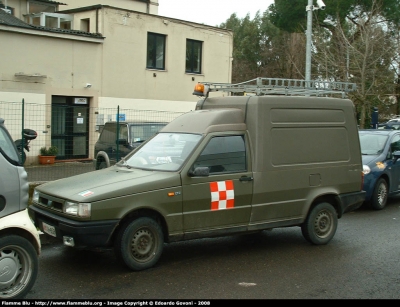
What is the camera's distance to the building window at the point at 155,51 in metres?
21.5

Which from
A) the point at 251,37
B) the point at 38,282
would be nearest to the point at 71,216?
the point at 38,282

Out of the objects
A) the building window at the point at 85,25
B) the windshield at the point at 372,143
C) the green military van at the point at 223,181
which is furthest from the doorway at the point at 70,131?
the green military van at the point at 223,181

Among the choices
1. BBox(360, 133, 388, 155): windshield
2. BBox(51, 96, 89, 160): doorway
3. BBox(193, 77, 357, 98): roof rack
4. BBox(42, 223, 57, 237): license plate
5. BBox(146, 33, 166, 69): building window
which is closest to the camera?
BBox(42, 223, 57, 237): license plate

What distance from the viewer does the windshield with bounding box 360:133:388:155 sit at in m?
11.6

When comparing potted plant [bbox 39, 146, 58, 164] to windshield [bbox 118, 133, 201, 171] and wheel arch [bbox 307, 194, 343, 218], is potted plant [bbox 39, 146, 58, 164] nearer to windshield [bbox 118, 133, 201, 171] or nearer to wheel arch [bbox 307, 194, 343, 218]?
windshield [bbox 118, 133, 201, 171]

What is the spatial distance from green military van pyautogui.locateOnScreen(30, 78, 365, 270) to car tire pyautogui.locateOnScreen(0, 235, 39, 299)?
2.82 ft

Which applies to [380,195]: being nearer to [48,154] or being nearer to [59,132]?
[59,132]

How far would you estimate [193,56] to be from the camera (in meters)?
23.2

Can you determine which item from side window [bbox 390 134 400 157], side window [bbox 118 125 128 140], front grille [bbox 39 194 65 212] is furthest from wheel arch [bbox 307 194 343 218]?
side window [bbox 118 125 128 140]

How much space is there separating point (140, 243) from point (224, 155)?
1.68 meters

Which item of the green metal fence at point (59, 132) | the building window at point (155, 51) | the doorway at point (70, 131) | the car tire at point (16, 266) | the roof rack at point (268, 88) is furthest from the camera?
the building window at point (155, 51)

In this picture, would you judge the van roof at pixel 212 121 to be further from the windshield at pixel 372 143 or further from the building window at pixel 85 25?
the building window at pixel 85 25

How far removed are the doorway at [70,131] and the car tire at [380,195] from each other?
7354mm

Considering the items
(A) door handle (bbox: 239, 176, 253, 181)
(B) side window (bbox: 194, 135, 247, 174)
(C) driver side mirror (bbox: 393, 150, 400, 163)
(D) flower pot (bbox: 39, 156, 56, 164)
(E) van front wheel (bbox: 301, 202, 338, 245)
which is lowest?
(E) van front wheel (bbox: 301, 202, 338, 245)
